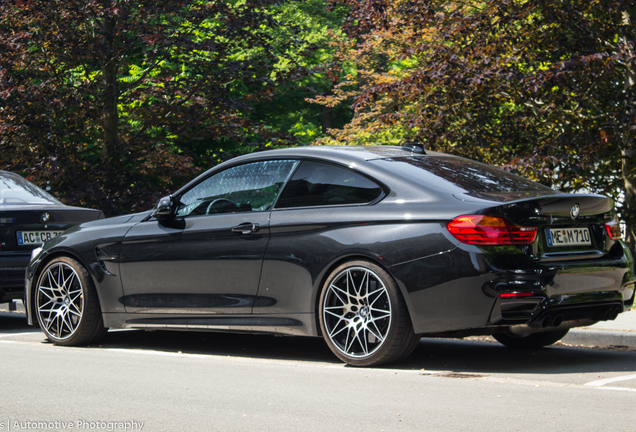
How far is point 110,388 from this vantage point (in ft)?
16.9

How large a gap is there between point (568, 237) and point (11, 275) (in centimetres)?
583

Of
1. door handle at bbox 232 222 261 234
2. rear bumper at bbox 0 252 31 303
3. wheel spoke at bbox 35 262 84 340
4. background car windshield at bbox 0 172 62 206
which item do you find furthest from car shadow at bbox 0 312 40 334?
door handle at bbox 232 222 261 234

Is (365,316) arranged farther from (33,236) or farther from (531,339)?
(33,236)

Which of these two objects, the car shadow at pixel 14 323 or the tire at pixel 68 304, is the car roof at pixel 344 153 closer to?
the tire at pixel 68 304

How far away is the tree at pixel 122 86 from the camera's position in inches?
567

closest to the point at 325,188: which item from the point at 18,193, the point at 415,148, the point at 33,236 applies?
the point at 415,148

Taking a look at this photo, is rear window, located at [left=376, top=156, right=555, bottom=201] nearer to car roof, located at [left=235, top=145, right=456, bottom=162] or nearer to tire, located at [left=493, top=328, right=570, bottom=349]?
car roof, located at [left=235, top=145, right=456, bottom=162]

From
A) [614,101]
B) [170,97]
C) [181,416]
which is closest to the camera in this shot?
[181,416]

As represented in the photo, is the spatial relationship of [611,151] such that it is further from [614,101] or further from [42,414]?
[42,414]

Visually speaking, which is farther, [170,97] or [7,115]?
[170,97]

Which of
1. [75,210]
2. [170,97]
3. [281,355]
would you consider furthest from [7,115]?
[281,355]

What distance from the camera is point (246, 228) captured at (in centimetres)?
622

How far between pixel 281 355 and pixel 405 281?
164cm

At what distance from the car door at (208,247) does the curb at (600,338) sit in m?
2.80
